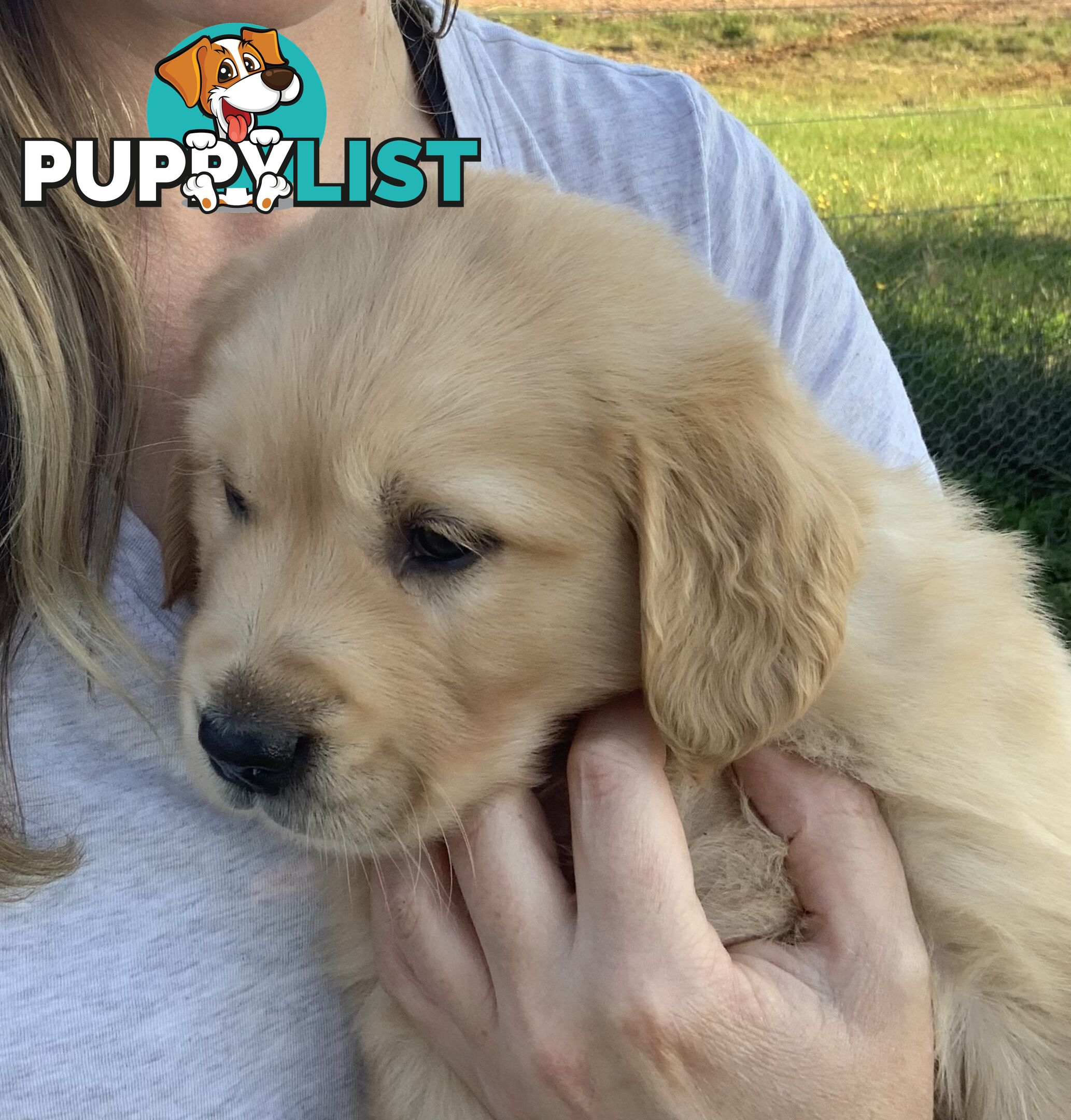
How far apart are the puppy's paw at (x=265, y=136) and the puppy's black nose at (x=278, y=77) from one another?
59 mm

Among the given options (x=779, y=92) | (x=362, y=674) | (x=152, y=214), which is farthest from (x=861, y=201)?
(x=362, y=674)

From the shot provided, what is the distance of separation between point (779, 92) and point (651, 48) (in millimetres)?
962

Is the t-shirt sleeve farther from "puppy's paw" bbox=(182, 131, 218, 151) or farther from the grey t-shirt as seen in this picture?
"puppy's paw" bbox=(182, 131, 218, 151)

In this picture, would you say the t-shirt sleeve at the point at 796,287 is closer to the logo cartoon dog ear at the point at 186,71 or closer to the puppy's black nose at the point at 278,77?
the puppy's black nose at the point at 278,77

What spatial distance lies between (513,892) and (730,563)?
0.49m

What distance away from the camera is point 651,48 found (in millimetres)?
5250

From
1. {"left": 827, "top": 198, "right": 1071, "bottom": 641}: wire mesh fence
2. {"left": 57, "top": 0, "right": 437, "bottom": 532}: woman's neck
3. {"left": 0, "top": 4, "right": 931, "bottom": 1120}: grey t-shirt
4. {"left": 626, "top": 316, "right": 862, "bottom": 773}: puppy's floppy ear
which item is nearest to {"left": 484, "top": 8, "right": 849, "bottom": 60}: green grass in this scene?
{"left": 827, "top": 198, "right": 1071, "bottom": 641}: wire mesh fence

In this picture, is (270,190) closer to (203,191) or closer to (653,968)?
(203,191)

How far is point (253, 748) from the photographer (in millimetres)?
1395

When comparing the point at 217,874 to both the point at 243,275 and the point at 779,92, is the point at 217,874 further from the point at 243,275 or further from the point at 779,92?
the point at 779,92

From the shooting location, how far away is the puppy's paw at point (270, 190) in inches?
75.7

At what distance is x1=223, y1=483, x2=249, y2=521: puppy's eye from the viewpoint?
1569 mm

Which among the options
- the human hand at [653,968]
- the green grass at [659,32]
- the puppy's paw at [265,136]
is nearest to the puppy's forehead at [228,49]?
the puppy's paw at [265,136]

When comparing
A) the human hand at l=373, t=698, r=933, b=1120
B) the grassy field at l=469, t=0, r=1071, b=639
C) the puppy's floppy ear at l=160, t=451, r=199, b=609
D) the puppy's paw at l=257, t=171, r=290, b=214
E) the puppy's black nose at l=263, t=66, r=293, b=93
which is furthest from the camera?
the grassy field at l=469, t=0, r=1071, b=639
